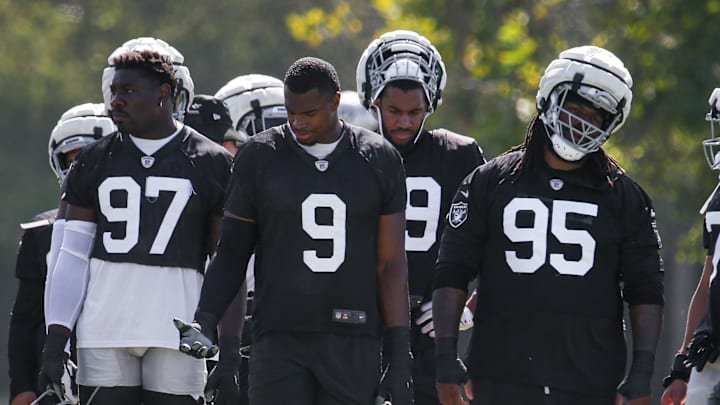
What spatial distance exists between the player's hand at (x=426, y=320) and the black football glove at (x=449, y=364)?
40.3 inches

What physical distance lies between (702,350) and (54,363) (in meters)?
2.88

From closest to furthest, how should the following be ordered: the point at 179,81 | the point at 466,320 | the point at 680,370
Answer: the point at 680,370
the point at 466,320
the point at 179,81

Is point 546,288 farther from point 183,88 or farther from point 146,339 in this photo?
point 183,88

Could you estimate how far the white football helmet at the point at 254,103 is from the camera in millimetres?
9836

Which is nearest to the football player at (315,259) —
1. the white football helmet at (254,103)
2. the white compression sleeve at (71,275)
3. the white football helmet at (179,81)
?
the white compression sleeve at (71,275)

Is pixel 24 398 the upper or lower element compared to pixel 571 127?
lower

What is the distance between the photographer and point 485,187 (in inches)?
282

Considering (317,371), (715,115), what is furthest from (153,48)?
(715,115)

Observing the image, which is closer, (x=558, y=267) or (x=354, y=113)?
(x=558, y=267)

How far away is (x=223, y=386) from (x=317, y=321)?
1.92 ft

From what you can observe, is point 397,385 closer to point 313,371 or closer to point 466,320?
point 313,371

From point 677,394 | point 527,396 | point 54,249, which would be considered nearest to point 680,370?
point 677,394

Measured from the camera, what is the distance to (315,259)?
22.8 ft

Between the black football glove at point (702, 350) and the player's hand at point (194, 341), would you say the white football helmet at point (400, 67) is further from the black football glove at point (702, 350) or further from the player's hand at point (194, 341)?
the player's hand at point (194, 341)
